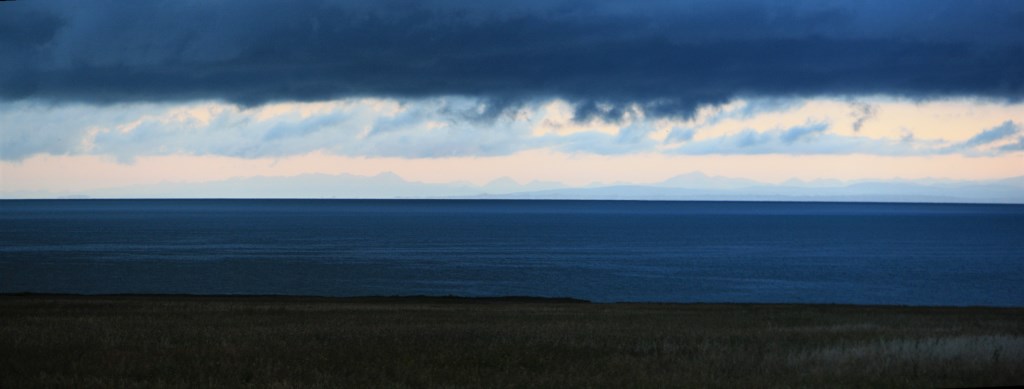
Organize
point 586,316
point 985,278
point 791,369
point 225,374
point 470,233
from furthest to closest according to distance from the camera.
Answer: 1. point 470,233
2. point 985,278
3. point 586,316
4. point 791,369
5. point 225,374

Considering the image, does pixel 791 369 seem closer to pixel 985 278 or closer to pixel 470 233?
pixel 985 278

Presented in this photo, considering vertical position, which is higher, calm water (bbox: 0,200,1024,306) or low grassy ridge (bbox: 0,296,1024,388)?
low grassy ridge (bbox: 0,296,1024,388)

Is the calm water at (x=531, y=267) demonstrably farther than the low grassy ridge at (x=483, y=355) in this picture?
Yes

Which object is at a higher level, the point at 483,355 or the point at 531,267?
the point at 483,355

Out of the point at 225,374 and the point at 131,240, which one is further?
the point at 131,240

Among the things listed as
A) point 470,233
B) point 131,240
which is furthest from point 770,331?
point 470,233

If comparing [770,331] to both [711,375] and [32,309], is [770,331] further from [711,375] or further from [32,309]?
[32,309]

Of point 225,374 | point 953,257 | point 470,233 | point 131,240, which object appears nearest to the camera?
point 225,374

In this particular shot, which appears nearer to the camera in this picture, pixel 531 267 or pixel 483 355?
pixel 483 355

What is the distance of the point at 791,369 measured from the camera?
17.2m

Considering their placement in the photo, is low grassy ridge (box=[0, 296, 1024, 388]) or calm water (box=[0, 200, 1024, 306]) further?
calm water (box=[0, 200, 1024, 306])

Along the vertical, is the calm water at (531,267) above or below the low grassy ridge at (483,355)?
below

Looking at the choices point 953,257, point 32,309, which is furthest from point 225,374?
point 953,257

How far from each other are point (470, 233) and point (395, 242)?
1390 inches
